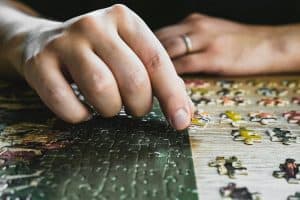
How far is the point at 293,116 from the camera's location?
0.97 m

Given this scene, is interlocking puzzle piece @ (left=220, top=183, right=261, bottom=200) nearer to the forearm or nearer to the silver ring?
the forearm

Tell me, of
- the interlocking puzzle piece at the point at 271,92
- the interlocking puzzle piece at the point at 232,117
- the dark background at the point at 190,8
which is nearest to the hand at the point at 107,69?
the interlocking puzzle piece at the point at 232,117

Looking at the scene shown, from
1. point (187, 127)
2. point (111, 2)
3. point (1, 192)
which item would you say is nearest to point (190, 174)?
point (187, 127)

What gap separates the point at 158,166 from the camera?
2.41ft

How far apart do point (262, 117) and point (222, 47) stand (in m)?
0.43

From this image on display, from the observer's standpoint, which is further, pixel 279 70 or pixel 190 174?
pixel 279 70

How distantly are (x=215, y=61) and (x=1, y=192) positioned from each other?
793 millimetres

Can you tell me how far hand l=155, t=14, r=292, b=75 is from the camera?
1.29 meters

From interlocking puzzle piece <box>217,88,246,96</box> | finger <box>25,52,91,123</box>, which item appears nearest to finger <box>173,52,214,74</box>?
interlocking puzzle piece <box>217,88,246,96</box>

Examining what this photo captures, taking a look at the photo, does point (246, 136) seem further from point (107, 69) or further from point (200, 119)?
point (107, 69)

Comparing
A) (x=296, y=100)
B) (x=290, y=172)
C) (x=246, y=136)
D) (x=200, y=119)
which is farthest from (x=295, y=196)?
(x=296, y=100)

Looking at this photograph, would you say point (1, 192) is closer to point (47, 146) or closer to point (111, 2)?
point (47, 146)

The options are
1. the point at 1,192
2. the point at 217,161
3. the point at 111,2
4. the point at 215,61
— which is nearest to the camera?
the point at 1,192

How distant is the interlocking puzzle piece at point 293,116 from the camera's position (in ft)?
3.12
